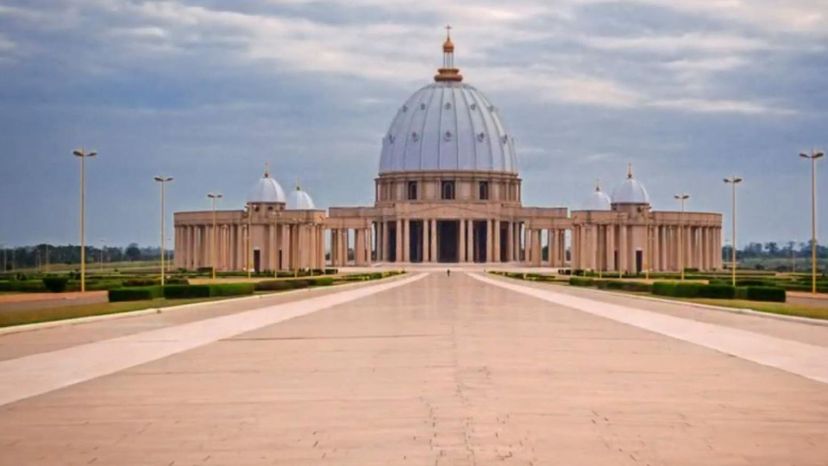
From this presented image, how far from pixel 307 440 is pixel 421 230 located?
5309 inches

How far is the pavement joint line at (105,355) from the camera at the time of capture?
16078mm

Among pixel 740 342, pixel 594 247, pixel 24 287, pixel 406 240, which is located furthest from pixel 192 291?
pixel 406 240

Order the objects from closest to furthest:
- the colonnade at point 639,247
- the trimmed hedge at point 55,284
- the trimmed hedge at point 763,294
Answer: the trimmed hedge at point 763,294
the trimmed hedge at point 55,284
the colonnade at point 639,247

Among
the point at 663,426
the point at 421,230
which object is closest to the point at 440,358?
the point at 663,426

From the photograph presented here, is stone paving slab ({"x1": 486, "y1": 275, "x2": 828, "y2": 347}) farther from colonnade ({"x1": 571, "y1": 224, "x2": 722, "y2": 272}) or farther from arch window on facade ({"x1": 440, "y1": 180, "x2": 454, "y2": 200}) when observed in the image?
arch window on facade ({"x1": 440, "y1": 180, "x2": 454, "y2": 200})

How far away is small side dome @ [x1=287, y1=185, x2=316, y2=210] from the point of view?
470ft

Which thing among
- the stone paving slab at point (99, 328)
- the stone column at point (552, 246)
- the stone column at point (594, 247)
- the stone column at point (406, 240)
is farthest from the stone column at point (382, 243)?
the stone paving slab at point (99, 328)

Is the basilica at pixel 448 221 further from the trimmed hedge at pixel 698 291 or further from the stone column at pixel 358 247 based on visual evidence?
the trimmed hedge at pixel 698 291

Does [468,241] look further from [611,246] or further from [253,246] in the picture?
[253,246]

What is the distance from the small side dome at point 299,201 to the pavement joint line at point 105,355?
110944 mm

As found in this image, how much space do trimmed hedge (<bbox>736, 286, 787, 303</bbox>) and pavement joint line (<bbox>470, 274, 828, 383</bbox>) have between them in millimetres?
10567

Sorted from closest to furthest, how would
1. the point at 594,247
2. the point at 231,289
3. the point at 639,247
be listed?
the point at 231,289 → the point at 594,247 → the point at 639,247

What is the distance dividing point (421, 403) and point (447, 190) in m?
139

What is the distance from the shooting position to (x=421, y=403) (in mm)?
13531
